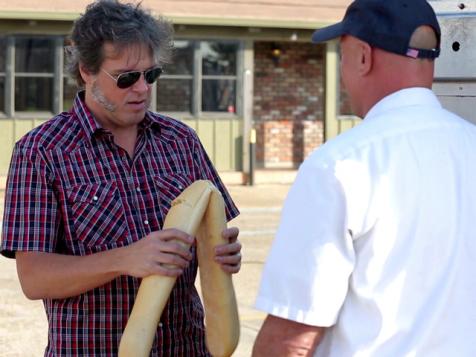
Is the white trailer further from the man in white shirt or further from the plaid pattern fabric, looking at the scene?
the man in white shirt

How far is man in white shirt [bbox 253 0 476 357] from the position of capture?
2254 millimetres

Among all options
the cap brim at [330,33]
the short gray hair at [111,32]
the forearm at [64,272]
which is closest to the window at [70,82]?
the short gray hair at [111,32]

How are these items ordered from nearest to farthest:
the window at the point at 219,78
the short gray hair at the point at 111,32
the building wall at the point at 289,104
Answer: the short gray hair at the point at 111,32
the window at the point at 219,78
the building wall at the point at 289,104

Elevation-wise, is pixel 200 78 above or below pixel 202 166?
below

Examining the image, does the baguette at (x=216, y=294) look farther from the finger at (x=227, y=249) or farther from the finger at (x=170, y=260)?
the finger at (x=170, y=260)

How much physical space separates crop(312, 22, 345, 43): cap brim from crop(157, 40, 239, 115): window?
690 inches

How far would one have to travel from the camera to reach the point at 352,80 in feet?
7.91

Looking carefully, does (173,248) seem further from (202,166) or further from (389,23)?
(389,23)

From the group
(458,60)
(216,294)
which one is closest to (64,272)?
(216,294)

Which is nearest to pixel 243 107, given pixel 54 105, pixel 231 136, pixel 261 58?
pixel 231 136

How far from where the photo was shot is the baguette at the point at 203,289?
290 centimetres

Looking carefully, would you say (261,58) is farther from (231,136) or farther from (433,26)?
(433,26)

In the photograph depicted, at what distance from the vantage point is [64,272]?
10.1ft

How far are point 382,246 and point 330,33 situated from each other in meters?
0.53
